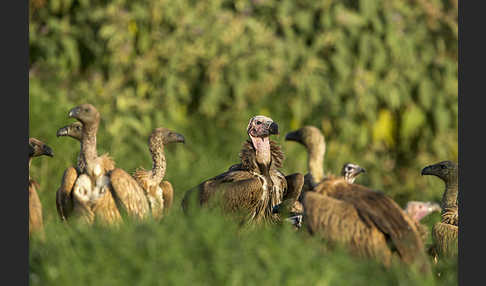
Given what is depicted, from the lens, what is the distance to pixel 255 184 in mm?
5742

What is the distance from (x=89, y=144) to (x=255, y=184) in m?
1.25

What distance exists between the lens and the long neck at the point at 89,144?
607cm

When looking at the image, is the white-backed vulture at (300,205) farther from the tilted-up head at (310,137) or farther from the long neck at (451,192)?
the long neck at (451,192)

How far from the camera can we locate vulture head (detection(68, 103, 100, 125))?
6.08 m

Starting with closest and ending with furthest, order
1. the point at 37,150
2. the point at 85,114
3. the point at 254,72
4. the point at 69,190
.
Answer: the point at 37,150
the point at 69,190
the point at 85,114
the point at 254,72

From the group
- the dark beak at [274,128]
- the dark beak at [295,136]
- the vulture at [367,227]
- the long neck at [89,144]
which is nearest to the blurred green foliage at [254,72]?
the long neck at [89,144]

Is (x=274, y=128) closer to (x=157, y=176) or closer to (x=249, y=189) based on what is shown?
(x=249, y=189)

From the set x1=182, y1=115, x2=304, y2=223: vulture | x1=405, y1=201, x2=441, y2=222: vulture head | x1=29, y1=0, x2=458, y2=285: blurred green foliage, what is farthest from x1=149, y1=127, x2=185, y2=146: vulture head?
x1=29, y1=0, x2=458, y2=285: blurred green foliage

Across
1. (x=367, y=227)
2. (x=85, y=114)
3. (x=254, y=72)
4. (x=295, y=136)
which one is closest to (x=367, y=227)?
(x=367, y=227)

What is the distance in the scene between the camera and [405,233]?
5.14m

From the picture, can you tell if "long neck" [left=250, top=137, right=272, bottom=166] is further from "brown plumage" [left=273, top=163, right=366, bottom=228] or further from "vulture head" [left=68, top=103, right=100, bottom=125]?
"vulture head" [left=68, top=103, right=100, bottom=125]

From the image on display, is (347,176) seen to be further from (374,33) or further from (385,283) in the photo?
(374,33)

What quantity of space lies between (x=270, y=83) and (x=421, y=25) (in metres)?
2.15

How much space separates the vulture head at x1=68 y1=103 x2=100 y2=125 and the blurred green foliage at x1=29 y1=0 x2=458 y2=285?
3273 mm
